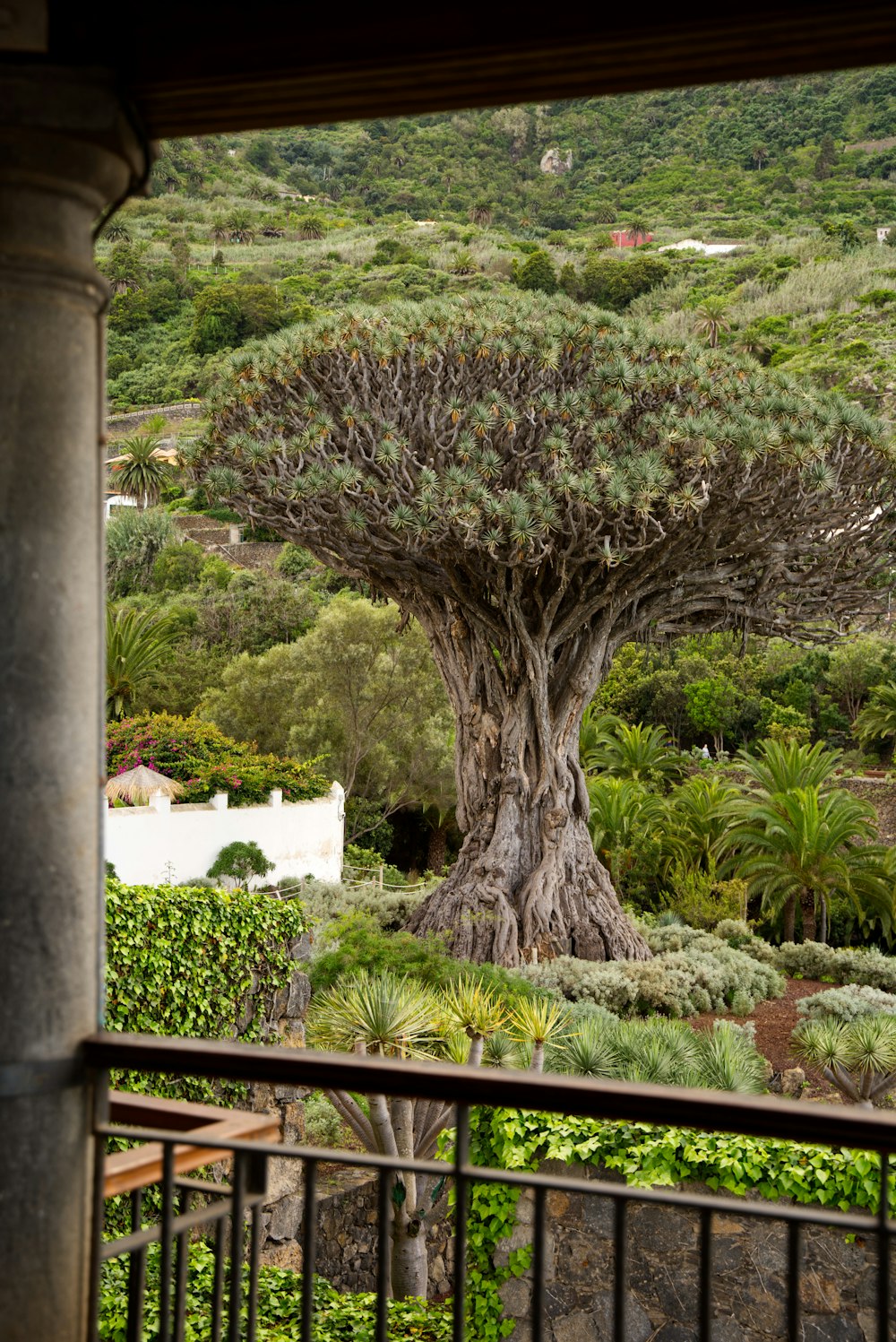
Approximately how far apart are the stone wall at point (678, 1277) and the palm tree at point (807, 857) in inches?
420

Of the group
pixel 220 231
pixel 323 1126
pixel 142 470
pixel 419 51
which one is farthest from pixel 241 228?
pixel 419 51

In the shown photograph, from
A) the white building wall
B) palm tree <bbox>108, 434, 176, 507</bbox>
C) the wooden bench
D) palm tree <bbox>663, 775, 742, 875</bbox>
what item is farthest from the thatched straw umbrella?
palm tree <bbox>108, 434, 176, 507</bbox>

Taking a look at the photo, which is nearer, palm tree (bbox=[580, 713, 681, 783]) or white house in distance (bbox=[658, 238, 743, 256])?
palm tree (bbox=[580, 713, 681, 783])

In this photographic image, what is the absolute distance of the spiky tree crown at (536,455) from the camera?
12773 mm

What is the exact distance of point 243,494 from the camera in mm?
13836

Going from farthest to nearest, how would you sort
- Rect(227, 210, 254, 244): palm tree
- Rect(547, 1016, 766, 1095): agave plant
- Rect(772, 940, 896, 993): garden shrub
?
Rect(227, 210, 254, 244): palm tree → Rect(772, 940, 896, 993): garden shrub → Rect(547, 1016, 766, 1095): agave plant

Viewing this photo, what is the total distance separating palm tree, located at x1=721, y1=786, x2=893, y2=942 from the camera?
17297 millimetres

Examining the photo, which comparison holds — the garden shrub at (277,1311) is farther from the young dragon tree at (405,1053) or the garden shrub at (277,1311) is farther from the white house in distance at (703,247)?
the white house in distance at (703,247)

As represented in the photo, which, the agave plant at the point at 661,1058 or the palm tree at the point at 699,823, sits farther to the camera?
the palm tree at the point at 699,823

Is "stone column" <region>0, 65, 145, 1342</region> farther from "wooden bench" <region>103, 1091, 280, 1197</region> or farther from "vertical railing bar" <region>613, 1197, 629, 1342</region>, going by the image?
"vertical railing bar" <region>613, 1197, 629, 1342</region>

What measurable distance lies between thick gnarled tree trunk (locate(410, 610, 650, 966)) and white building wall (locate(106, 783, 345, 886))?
13.2 ft

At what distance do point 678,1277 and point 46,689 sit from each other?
6.72m

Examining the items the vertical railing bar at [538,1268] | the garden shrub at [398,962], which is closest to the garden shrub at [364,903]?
the garden shrub at [398,962]

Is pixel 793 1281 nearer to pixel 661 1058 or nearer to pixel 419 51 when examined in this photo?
pixel 419 51
